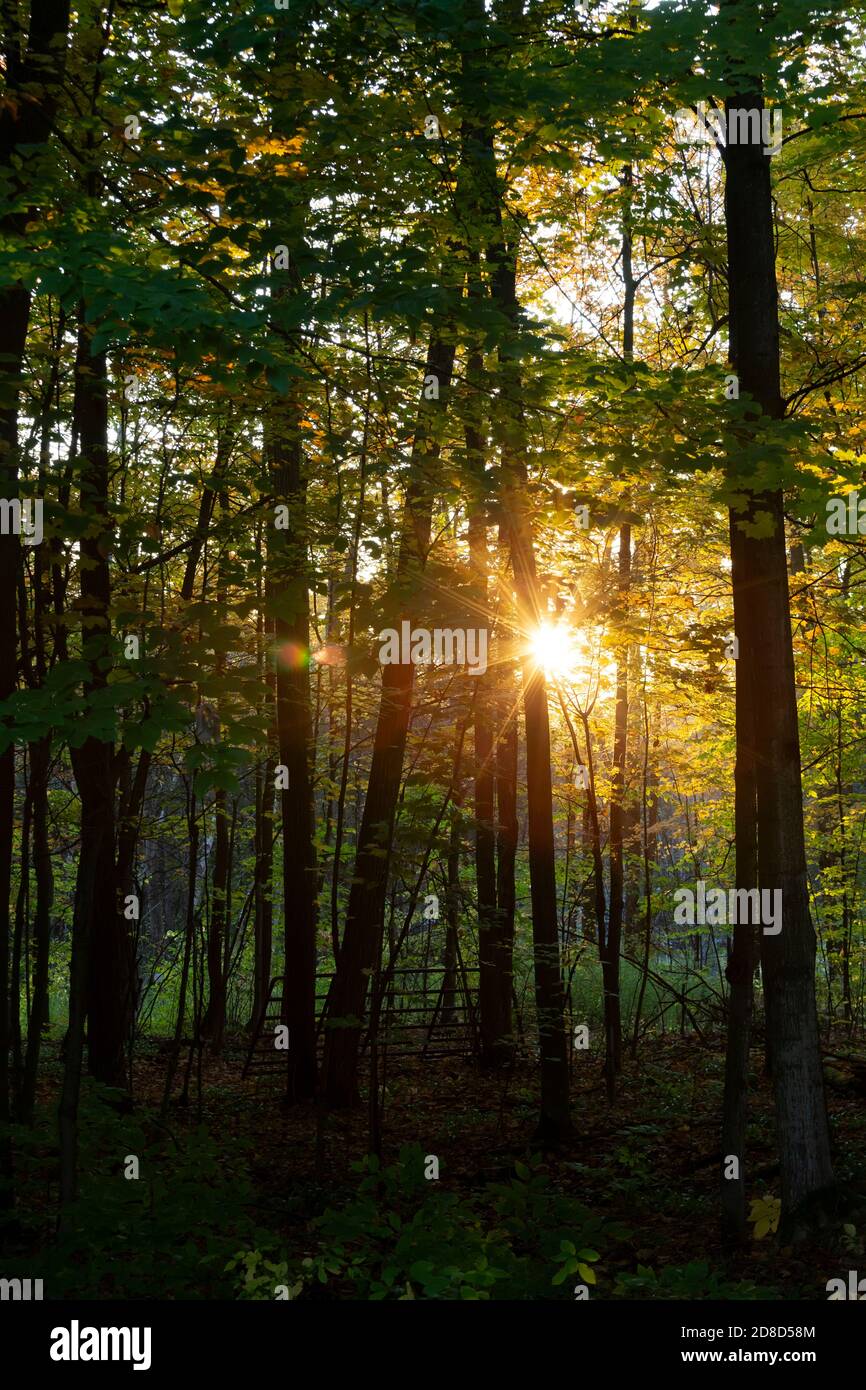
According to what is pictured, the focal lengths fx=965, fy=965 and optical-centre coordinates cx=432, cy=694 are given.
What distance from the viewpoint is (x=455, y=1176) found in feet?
27.8

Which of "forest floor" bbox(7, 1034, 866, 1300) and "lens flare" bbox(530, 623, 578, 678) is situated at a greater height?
"lens flare" bbox(530, 623, 578, 678)

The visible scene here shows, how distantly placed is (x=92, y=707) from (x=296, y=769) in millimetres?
7251

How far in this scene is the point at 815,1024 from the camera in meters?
6.38

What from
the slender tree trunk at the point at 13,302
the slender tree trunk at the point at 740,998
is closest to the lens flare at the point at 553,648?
the slender tree trunk at the point at 740,998

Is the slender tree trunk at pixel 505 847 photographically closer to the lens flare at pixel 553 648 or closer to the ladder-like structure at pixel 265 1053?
the lens flare at pixel 553 648

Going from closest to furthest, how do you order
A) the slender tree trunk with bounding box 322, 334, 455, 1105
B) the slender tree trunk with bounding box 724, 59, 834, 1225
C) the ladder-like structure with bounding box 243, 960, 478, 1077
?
the slender tree trunk with bounding box 724, 59, 834, 1225
the slender tree trunk with bounding box 322, 334, 455, 1105
the ladder-like structure with bounding box 243, 960, 478, 1077

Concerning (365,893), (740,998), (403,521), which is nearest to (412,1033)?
(365,893)

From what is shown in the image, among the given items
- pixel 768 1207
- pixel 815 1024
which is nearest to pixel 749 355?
pixel 815 1024

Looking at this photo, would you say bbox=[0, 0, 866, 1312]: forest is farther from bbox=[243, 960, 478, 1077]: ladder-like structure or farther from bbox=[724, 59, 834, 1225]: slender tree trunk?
bbox=[243, 960, 478, 1077]: ladder-like structure

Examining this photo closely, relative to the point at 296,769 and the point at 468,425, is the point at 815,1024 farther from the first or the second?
the point at 296,769

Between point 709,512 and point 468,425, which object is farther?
point 709,512

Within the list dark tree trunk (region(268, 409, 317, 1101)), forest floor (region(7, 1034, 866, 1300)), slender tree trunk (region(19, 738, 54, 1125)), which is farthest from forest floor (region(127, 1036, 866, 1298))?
slender tree trunk (region(19, 738, 54, 1125))

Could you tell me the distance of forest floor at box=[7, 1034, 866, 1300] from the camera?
15.3 ft

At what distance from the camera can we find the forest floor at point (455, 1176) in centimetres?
468
